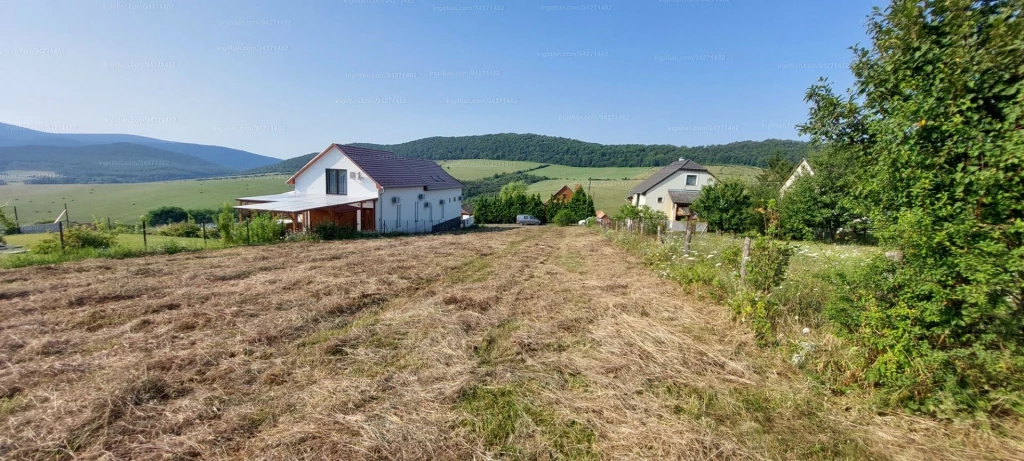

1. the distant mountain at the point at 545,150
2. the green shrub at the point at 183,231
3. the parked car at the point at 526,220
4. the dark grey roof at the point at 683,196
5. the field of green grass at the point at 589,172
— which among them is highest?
the distant mountain at the point at 545,150

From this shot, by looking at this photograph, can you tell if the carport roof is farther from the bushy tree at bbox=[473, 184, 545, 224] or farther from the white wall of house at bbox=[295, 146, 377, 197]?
the bushy tree at bbox=[473, 184, 545, 224]

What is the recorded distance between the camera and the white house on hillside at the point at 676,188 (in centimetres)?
3409

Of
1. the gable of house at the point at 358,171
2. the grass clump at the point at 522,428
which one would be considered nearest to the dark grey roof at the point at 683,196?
the gable of house at the point at 358,171

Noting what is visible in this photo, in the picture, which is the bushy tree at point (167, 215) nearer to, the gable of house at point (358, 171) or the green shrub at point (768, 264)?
the gable of house at point (358, 171)

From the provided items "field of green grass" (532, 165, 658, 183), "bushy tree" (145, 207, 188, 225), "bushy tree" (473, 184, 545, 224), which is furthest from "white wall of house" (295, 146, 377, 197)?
"field of green grass" (532, 165, 658, 183)

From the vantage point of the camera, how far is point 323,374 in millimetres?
3857

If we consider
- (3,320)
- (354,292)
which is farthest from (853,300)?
(3,320)

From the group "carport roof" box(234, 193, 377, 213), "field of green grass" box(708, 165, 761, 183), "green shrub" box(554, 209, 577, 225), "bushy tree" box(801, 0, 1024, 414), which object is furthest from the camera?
"green shrub" box(554, 209, 577, 225)

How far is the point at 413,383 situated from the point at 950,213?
475cm

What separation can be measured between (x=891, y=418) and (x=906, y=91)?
2.71 metres

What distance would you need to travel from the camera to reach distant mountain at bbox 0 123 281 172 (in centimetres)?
12838

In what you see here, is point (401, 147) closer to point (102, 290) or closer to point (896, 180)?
point (102, 290)

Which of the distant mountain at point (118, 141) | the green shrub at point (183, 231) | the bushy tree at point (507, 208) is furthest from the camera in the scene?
the distant mountain at point (118, 141)

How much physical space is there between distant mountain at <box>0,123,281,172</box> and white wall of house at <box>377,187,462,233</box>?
15607 cm
